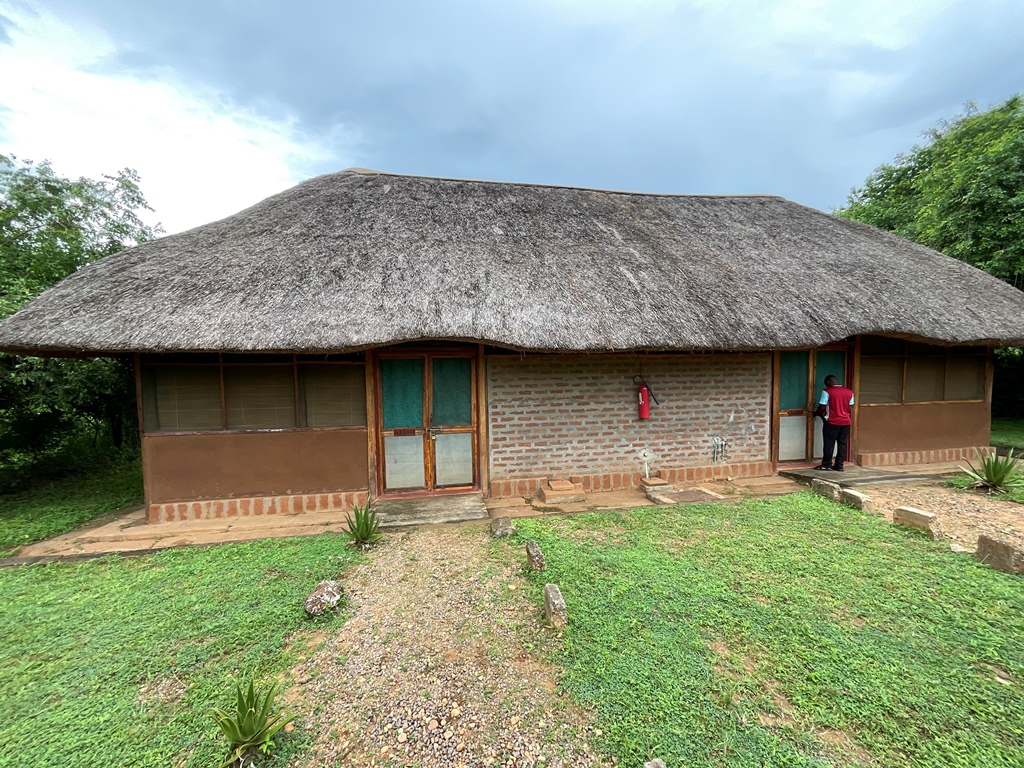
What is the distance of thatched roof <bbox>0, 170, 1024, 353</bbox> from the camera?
→ 183 inches

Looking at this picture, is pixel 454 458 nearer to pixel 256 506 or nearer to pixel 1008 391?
pixel 256 506

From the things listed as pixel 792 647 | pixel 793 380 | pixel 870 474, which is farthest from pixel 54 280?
pixel 870 474

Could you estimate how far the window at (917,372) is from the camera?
6.82 m

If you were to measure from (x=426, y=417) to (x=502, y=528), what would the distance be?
199cm

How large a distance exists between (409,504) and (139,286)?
4285mm

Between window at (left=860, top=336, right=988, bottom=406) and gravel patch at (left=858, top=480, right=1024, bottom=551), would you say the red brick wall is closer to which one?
gravel patch at (left=858, top=480, right=1024, bottom=551)

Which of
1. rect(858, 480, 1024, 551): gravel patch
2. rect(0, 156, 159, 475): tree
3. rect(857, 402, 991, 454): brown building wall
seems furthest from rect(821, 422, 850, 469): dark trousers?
rect(0, 156, 159, 475): tree

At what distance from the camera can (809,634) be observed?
2.77m

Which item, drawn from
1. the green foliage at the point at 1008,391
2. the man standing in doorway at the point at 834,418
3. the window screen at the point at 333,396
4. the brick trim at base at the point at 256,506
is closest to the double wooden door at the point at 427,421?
the window screen at the point at 333,396

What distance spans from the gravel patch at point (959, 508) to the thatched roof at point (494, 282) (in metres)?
2.30

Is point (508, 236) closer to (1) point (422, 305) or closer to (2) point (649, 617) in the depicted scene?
(1) point (422, 305)

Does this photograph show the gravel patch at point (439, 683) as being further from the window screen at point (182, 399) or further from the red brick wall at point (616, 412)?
the window screen at point (182, 399)

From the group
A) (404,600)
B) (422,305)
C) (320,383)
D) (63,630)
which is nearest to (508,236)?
(422,305)

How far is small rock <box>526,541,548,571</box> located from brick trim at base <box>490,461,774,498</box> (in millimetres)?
1879
